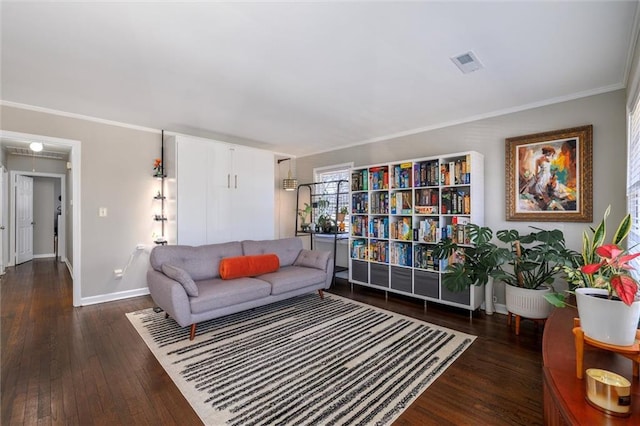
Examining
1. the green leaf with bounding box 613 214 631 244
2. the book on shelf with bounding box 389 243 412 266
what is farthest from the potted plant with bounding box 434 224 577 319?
the green leaf with bounding box 613 214 631 244

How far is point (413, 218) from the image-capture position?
153 inches

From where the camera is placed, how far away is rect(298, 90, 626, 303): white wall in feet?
8.98

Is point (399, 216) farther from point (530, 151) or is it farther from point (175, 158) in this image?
point (175, 158)

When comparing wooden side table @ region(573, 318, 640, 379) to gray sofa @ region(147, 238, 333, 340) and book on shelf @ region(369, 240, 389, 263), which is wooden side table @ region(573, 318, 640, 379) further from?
book on shelf @ region(369, 240, 389, 263)

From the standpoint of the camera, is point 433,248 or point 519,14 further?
point 433,248

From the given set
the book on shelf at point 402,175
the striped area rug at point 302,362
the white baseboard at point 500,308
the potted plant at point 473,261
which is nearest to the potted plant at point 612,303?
the striped area rug at point 302,362

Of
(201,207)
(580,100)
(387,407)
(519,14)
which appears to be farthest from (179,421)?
(580,100)

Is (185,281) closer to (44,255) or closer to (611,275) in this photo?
(611,275)

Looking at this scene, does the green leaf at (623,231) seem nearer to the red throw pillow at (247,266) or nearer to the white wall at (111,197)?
the red throw pillow at (247,266)

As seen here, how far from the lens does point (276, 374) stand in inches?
Result: 85.8

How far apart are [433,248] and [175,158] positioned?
362 cm

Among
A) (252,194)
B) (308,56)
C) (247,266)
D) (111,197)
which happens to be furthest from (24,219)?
(308,56)

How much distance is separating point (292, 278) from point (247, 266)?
1.86 ft

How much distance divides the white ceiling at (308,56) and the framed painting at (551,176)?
434mm
